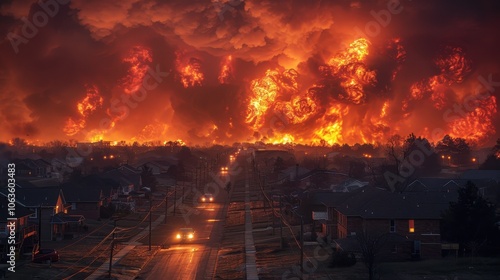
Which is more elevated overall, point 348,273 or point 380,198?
point 380,198

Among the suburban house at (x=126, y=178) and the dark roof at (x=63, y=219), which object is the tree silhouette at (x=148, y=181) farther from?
the dark roof at (x=63, y=219)

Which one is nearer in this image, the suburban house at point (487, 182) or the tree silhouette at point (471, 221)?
the tree silhouette at point (471, 221)

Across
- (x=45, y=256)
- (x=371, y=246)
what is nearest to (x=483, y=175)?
(x=371, y=246)

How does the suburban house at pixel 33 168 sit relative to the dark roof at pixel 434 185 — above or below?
above

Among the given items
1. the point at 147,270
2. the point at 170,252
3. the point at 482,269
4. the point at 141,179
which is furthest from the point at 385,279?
the point at 141,179

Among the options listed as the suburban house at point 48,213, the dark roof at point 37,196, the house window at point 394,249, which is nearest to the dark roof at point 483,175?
the house window at point 394,249

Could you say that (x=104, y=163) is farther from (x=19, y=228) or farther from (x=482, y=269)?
(x=482, y=269)

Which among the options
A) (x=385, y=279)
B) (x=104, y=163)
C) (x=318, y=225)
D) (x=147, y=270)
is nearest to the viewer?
(x=385, y=279)
